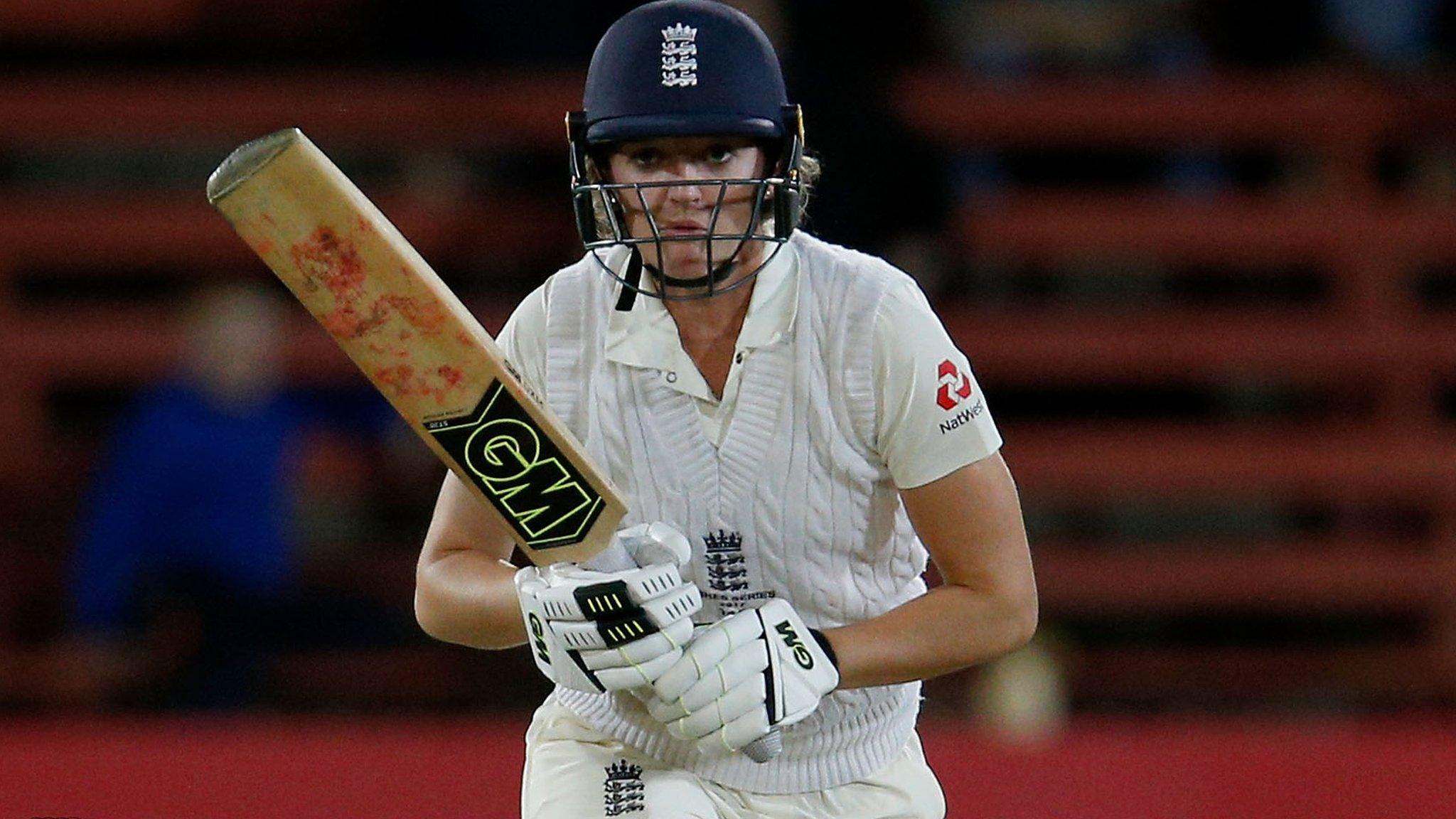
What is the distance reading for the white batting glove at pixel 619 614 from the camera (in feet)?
6.42

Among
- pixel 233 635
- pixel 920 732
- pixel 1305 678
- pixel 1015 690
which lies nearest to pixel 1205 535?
pixel 1305 678

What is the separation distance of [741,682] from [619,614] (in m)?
0.13

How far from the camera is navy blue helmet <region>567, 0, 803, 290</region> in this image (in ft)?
7.04

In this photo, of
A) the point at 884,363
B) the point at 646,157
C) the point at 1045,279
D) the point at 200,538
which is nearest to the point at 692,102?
the point at 646,157

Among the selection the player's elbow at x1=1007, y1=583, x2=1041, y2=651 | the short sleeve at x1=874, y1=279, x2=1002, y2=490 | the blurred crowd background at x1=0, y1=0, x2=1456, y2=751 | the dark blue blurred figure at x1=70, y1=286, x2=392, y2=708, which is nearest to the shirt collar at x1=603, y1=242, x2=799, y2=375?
the short sleeve at x1=874, y1=279, x2=1002, y2=490

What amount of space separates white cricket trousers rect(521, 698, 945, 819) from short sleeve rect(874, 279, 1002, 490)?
1.08 feet

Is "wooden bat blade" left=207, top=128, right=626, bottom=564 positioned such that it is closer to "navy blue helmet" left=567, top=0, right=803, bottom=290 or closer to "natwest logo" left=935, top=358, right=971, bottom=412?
"navy blue helmet" left=567, top=0, right=803, bottom=290

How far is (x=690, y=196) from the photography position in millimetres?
2146

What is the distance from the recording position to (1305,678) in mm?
5215

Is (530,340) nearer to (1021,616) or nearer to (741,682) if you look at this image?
(741,682)

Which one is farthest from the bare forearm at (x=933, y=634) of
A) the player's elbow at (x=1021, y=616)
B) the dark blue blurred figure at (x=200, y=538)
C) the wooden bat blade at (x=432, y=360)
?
the dark blue blurred figure at (x=200, y=538)

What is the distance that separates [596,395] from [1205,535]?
357cm

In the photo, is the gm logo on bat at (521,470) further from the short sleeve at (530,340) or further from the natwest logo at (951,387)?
the natwest logo at (951,387)

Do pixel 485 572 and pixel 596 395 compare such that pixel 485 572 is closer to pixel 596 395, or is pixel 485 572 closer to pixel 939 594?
pixel 596 395
